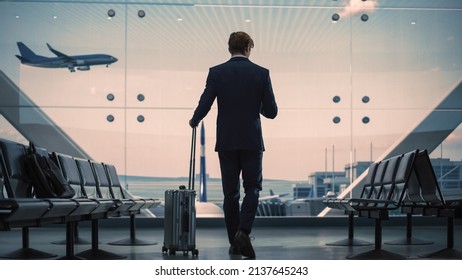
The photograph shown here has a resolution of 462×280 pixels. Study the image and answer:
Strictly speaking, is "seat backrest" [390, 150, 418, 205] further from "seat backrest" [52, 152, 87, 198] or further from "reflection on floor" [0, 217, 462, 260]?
"seat backrest" [52, 152, 87, 198]

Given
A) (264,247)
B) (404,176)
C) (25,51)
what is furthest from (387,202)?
(25,51)

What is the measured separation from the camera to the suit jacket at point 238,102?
5367 millimetres

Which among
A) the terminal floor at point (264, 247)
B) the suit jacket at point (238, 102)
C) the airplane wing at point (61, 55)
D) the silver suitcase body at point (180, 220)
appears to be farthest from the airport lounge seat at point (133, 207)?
the airplane wing at point (61, 55)

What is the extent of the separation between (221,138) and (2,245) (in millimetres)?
2989

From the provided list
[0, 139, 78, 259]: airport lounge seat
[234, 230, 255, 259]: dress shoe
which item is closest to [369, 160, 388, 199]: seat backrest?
[234, 230, 255, 259]: dress shoe

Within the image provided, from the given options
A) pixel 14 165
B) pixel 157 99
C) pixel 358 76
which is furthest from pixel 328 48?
pixel 14 165

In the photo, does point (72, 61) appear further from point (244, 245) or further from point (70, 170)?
point (244, 245)

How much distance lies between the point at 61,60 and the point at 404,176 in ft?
23.3

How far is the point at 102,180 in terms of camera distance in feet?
25.8

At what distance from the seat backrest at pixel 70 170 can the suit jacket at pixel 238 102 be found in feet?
4.79

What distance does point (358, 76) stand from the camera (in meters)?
11.8

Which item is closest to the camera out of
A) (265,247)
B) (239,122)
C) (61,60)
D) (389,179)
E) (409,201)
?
(239,122)

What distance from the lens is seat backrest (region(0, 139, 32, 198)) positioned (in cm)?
478

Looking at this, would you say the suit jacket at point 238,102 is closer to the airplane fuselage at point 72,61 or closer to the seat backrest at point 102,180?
the seat backrest at point 102,180
